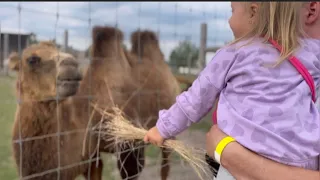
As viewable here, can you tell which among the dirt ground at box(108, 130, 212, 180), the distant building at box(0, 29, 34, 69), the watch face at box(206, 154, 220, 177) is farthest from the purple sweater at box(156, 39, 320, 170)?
the dirt ground at box(108, 130, 212, 180)

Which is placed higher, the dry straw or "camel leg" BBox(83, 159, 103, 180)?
the dry straw

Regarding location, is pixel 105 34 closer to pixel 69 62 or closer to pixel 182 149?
pixel 69 62

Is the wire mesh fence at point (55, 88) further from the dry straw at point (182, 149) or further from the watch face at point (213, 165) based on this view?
the watch face at point (213, 165)

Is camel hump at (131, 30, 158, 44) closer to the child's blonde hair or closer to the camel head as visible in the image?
the camel head

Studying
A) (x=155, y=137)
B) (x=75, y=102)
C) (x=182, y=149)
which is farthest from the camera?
(x=75, y=102)

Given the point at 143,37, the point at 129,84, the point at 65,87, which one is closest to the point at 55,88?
the point at 65,87

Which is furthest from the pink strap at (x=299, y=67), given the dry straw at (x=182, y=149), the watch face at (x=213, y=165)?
the dry straw at (x=182, y=149)

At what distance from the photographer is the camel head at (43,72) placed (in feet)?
9.54

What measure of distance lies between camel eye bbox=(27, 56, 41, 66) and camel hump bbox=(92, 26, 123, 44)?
1.79ft

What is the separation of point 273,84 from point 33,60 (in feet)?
6.36

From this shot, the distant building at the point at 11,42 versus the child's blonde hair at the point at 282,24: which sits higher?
the child's blonde hair at the point at 282,24

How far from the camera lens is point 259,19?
141cm

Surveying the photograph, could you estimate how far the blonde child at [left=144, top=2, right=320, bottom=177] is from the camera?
1.38 m

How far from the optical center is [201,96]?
150cm
